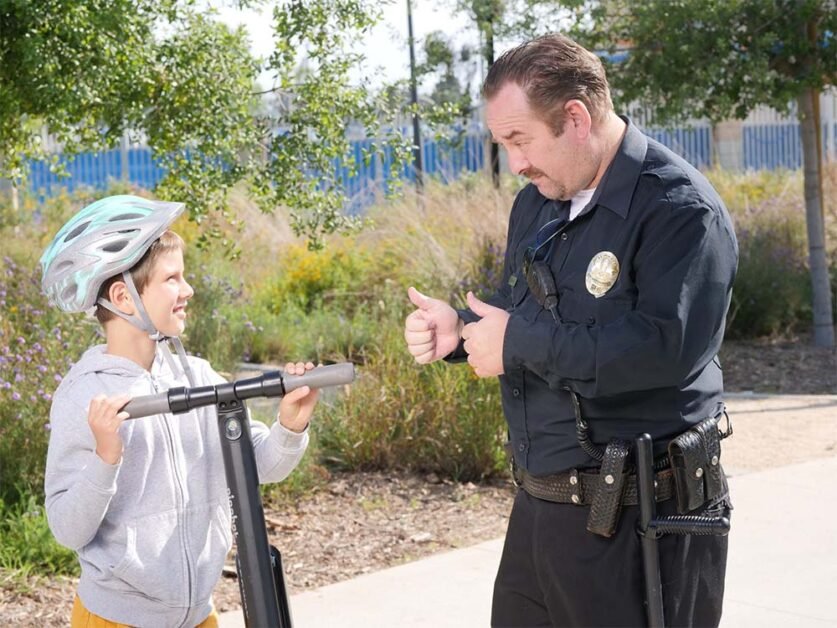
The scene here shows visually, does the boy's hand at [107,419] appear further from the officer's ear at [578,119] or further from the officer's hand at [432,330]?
the officer's ear at [578,119]

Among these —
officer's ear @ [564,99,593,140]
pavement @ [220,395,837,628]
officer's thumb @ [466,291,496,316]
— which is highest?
officer's ear @ [564,99,593,140]

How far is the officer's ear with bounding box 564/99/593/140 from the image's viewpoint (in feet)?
9.25

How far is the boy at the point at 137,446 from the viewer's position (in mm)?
2833

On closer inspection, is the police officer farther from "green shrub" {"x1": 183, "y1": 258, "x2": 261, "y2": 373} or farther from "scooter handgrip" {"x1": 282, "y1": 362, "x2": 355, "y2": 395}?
"green shrub" {"x1": 183, "y1": 258, "x2": 261, "y2": 373}

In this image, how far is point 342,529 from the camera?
605cm

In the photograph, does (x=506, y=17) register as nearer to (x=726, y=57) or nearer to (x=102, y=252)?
(x=726, y=57)

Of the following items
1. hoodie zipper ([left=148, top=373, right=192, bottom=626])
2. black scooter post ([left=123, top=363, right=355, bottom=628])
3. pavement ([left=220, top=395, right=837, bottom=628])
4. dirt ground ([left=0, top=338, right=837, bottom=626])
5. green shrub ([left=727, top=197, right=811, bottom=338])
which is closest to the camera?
black scooter post ([left=123, top=363, right=355, bottom=628])

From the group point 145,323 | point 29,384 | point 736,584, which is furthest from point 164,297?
point 29,384

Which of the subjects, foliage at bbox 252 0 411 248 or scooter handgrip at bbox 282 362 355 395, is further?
foliage at bbox 252 0 411 248

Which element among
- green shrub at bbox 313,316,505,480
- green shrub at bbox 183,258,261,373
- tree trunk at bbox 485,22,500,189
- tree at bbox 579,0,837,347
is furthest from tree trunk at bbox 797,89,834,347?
green shrub at bbox 313,316,505,480

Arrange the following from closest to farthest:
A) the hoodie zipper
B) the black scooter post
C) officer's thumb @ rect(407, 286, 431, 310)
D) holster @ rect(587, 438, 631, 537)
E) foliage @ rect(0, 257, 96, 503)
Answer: the black scooter post
holster @ rect(587, 438, 631, 537)
the hoodie zipper
officer's thumb @ rect(407, 286, 431, 310)
foliage @ rect(0, 257, 96, 503)

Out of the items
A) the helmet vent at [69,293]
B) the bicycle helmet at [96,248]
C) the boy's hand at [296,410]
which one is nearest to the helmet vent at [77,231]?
the bicycle helmet at [96,248]

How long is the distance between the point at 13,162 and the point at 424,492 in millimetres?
3246

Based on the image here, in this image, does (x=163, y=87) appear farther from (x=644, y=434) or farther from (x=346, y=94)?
(x=644, y=434)
